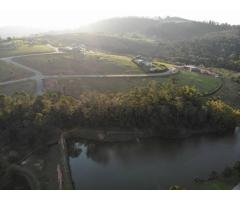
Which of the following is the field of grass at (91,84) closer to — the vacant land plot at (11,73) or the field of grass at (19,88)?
the field of grass at (19,88)

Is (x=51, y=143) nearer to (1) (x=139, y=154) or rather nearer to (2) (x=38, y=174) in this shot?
(2) (x=38, y=174)

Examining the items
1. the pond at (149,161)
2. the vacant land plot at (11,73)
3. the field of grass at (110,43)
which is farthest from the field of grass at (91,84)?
the field of grass at (110,43)

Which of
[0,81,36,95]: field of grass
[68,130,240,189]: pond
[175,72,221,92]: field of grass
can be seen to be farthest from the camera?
[175,72,221,92]: field of grass

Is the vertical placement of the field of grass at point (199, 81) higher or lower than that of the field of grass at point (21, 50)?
lower

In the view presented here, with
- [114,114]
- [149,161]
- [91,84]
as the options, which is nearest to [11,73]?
[91,84]

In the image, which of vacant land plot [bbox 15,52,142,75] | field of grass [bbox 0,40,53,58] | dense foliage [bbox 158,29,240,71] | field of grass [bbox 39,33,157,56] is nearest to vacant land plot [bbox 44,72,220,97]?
vacant land plot [bbox 15,52,142,75]

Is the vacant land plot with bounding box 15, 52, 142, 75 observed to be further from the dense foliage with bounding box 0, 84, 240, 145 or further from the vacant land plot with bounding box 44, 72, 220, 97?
the dense foliage with bounding box 0, 84, 240, 145
